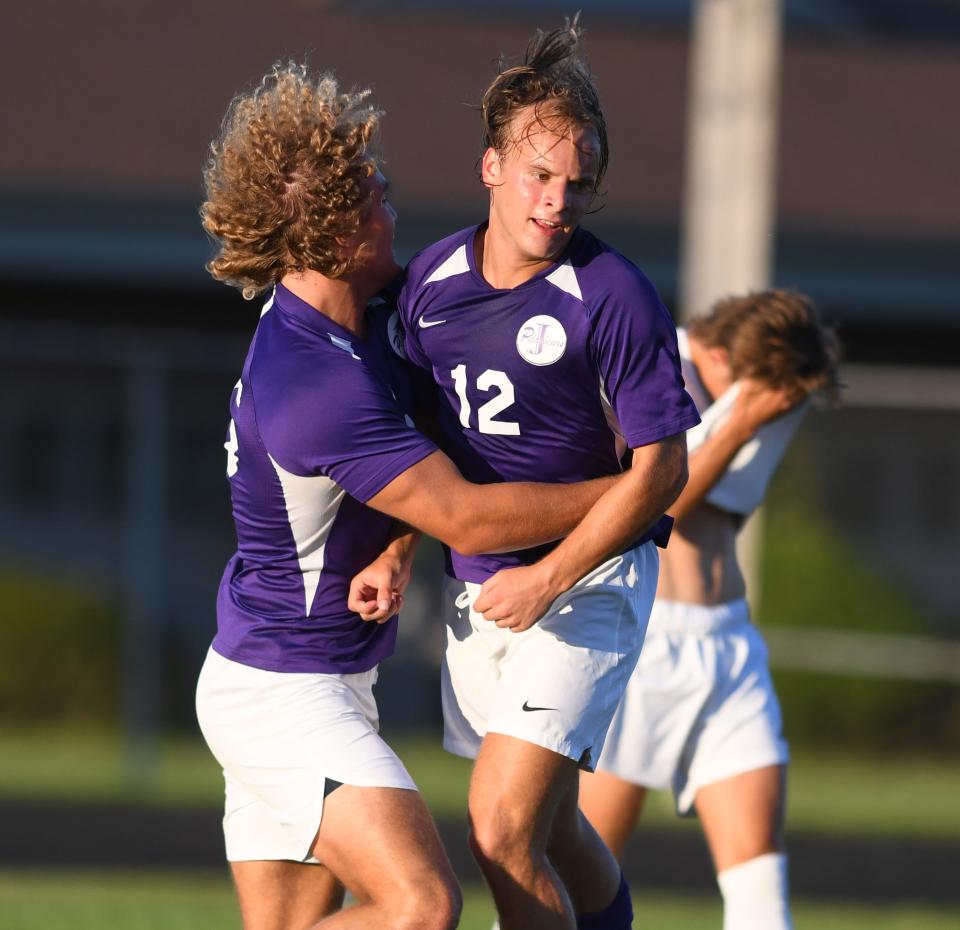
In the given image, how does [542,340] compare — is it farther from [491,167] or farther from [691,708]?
[691,708]

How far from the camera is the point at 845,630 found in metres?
13.5

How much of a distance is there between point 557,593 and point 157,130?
12.9m

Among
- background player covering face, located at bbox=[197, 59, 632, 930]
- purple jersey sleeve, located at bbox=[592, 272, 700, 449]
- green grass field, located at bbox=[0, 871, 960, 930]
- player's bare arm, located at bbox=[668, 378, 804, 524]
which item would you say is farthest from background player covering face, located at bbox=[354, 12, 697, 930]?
green grass field, located at bbox=[0, 871, 960, 930]

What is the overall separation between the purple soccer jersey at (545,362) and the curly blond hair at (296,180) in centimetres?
26

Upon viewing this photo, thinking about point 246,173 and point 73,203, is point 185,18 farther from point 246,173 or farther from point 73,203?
point 246,173

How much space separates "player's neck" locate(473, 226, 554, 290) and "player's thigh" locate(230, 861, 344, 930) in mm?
1563

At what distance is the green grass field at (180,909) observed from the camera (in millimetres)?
7977

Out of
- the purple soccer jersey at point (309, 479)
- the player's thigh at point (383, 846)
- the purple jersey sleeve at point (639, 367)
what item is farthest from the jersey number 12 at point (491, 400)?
the player's thigh at point (383, 846)

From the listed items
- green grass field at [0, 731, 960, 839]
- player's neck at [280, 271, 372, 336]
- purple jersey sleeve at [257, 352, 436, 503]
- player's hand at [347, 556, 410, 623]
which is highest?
player's neck at [280, 271, 372, 336]

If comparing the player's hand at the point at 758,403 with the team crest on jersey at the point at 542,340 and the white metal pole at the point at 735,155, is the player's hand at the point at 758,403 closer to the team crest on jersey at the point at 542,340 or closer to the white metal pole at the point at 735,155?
the team crest on jersey at the point at 542,340

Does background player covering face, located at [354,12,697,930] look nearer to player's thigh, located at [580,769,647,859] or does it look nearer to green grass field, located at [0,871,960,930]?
player's thigh, located at [580,769,647,859]

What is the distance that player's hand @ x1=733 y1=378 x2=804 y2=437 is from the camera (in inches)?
221

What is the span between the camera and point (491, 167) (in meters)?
4.62

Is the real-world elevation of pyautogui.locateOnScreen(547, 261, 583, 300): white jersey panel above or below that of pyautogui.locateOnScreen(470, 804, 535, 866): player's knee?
above
